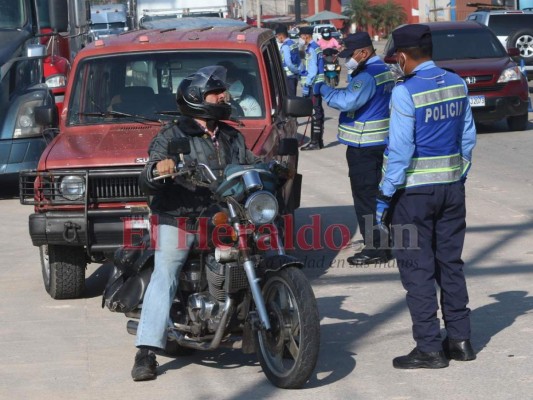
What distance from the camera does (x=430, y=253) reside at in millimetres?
6516

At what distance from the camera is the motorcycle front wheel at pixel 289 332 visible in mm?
5859

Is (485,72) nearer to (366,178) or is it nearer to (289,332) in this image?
(366,178)

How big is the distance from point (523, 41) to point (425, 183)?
65.9ft

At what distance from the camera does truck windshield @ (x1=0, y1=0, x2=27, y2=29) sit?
16031 mm

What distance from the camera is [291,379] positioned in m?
6.04

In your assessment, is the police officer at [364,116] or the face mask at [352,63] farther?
the face mask at [352,63]

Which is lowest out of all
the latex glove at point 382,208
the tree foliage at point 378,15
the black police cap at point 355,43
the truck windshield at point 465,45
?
the tree foliage at point 378,15

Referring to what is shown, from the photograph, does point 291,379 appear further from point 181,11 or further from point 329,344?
point 181,11

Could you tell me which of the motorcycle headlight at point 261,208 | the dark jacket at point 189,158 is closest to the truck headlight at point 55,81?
the dark jacket at point 189,158

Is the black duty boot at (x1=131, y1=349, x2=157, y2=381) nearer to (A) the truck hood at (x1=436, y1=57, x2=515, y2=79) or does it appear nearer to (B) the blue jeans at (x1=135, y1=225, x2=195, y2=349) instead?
(B) the blue jeans at (x1=135, y1=225, x2=195, y2=349)

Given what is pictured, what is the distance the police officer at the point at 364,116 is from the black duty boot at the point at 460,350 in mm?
2812

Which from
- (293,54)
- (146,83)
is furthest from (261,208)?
(293,54)

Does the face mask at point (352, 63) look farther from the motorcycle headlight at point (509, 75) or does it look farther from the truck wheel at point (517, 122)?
the truck wheel at point (517, 122)

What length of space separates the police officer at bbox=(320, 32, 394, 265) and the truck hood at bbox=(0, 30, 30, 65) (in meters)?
6.68
